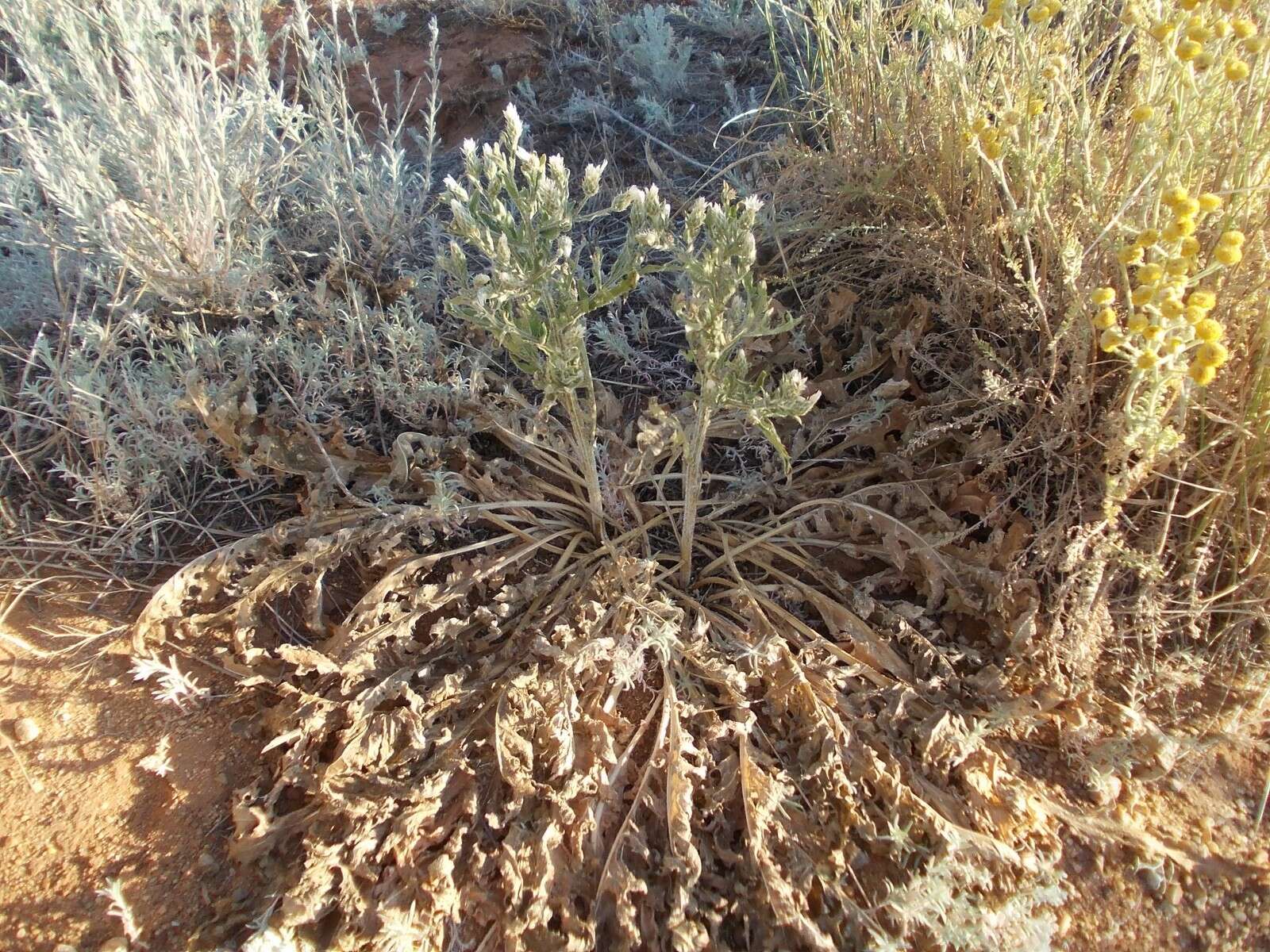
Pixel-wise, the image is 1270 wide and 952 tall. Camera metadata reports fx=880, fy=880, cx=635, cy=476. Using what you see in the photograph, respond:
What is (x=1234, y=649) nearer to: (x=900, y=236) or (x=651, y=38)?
(x=900, y=236)

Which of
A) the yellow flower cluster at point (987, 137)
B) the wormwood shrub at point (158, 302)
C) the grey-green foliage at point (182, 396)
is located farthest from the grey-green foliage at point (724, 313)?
the wormwood shrub at point (158, 302)

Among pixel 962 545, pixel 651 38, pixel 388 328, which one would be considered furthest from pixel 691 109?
pixel 962 545

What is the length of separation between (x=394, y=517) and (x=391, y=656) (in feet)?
1.16

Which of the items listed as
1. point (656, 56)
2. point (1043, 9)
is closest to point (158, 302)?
point (656, 56)

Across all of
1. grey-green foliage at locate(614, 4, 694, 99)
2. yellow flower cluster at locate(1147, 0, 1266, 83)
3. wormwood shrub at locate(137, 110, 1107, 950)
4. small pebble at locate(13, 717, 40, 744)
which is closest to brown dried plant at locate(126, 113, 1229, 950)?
wormwood shrub at locate(137, 110, 1107, 950)

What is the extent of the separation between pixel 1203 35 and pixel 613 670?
1680mm

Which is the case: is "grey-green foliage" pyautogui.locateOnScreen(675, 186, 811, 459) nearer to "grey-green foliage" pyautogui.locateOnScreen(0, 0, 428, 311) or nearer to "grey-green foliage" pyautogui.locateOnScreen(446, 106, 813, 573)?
"grey-green foliage" pyautogui.locateOnScreen(446, 106, 813, 573)

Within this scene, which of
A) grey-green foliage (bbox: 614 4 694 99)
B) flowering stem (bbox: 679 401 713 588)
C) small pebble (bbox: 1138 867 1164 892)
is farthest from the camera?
grey-green foliage (bbox: 614 4 694 99)

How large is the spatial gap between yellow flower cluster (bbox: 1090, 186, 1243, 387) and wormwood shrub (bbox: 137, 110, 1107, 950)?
59 cm

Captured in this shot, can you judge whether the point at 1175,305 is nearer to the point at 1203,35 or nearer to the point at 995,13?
the point at 1203,35

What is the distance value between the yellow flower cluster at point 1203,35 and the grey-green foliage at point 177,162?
2.09 meters

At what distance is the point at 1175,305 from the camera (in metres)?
1.47

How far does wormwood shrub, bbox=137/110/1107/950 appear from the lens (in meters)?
1.68

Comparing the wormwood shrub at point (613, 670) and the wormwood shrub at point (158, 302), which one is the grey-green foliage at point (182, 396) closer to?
the wormwood shrub at point (158, 302)
